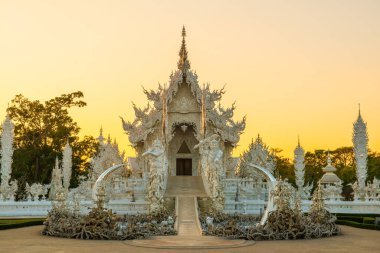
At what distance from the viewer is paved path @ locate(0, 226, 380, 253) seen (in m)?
12.5

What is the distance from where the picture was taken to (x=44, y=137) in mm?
42125

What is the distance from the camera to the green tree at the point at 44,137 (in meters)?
41.2

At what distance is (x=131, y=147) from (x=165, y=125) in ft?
13.9

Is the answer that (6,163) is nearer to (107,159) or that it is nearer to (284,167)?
(107,159)

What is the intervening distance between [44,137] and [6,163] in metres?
16.0

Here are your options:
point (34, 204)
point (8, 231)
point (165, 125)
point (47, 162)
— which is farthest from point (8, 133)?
point (47, 162)

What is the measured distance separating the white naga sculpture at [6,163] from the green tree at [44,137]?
13.6m

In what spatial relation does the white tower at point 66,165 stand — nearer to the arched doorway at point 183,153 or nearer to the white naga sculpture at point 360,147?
the arched doorway at point 183,153

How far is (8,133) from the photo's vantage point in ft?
88.9

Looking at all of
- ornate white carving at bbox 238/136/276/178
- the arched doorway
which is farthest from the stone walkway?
A: the arched doorway

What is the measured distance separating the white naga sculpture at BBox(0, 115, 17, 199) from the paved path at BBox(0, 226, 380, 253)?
31.1 ft

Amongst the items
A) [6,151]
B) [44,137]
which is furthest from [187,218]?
[44,137]

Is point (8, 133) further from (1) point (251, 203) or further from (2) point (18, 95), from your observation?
(2) point (18, 95)

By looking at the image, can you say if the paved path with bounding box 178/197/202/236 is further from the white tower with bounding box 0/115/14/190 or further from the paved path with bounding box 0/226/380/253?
the white tower with bounding box 0/115/14/190
